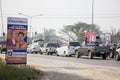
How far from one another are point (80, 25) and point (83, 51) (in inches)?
2590

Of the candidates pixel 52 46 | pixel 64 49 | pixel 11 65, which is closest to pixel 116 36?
pixel 52 46

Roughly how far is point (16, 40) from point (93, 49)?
56.1 ft

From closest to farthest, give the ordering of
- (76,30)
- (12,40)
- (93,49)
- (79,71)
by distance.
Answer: (12,40), (79,71), (93,49), (76,30)

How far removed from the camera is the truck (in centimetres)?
3391

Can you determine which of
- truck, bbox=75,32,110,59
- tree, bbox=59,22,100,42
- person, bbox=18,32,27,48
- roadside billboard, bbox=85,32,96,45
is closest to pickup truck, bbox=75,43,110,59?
truck, bbox=75,32,110,59

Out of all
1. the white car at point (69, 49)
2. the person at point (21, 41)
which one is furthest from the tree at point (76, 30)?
the person at point (21, 41)

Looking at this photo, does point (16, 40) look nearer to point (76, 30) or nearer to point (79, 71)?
point (79, 71)

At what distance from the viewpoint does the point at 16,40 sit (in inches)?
693

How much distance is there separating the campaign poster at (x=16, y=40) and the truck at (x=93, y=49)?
657 inches

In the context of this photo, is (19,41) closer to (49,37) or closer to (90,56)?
(90,56)

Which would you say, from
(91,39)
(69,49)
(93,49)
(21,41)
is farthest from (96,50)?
(21,41)

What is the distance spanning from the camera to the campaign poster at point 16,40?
1742 cm

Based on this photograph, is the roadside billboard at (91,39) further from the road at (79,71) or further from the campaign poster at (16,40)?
the campaign poster at (16,40)

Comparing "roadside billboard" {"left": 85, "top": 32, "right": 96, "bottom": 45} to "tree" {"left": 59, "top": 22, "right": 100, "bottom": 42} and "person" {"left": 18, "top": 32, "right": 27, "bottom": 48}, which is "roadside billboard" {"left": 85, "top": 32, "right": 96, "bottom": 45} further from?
"tree" {"left": 59, "top": 22, "right": 100, "bottom": 42}
